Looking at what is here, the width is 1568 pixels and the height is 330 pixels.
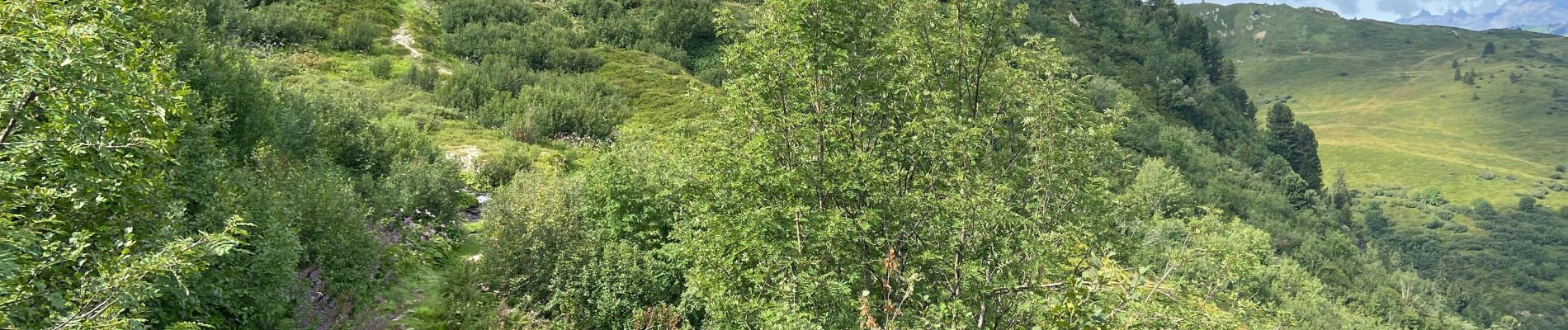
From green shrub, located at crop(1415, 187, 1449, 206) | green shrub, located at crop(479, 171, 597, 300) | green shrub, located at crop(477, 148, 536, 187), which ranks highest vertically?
green shrub, located at crop(479, 171, 597, 300)

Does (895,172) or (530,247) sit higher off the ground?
(895,172)

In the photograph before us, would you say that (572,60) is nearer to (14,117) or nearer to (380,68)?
(380,68)

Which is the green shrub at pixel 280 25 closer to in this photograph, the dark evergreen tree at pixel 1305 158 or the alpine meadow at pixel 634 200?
the alpine meadow at pixel 634 200

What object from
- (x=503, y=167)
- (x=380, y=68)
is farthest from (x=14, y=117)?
(x=380, y=68)

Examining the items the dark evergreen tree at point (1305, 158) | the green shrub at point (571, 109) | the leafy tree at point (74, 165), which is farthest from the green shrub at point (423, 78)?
the dark evergreen tree at point (1305, 158)

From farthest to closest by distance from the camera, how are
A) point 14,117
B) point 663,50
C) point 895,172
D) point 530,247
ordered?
point 663,50, point 530,247, point 895,172, point 14,117

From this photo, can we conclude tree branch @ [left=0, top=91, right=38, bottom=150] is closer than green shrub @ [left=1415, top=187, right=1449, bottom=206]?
Yes

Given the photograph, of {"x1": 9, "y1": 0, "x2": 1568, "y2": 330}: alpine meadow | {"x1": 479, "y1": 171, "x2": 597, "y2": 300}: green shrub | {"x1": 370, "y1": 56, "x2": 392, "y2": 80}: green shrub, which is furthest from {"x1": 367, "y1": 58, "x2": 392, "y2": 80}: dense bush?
{"x1": 479, "y1": 171, "x2": 597, "y2": 300}: green shrub

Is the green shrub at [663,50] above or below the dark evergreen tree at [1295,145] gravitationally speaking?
above

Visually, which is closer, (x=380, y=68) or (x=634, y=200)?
(x=634, y=200)

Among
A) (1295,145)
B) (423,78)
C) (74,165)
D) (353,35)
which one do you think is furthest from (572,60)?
(1295,145)

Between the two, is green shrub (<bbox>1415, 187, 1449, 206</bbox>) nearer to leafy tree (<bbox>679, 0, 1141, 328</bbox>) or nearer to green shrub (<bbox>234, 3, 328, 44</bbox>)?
leafy tree (<bbox>679, 0, 1141, 328</bbox>)

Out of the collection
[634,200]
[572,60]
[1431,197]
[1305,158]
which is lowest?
[1431,197]

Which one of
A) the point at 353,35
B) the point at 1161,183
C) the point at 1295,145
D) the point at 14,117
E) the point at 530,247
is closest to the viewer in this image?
the point at 14,117
